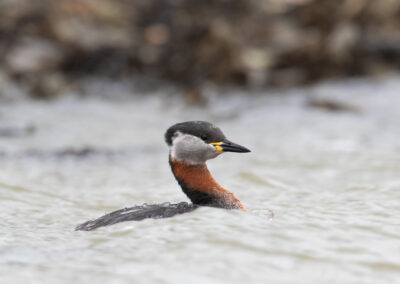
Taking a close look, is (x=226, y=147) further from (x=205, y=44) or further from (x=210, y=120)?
(x=205, y=44)

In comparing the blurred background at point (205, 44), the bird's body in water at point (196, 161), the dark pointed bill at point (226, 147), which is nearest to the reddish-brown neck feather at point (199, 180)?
the bird's body in water at point (196, 161)

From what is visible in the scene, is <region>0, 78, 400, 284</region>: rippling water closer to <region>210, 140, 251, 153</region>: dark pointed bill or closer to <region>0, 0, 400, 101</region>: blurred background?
<region>210, 140, 251, 153</region>: dark pointed bill

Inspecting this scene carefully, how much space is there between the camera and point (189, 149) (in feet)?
17.0

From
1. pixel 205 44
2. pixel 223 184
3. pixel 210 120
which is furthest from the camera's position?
pixel 205 44

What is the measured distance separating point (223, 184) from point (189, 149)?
2287mm

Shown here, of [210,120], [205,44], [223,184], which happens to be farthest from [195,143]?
[205,44]

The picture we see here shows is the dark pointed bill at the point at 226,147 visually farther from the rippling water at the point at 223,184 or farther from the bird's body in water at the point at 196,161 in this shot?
the rippling water at the point at 223,184

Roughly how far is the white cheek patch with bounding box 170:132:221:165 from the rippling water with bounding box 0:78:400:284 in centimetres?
47

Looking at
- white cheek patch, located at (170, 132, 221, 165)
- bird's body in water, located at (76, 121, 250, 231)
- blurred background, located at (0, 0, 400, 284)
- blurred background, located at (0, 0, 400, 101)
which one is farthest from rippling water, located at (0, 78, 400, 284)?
blurred background, located at (0, 0, 400, 101)

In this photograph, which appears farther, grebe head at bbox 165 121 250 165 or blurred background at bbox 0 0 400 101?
blurred background at bbox 0 0 400 101

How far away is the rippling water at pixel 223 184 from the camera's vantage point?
4.03 metres

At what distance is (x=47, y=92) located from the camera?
45.0ft

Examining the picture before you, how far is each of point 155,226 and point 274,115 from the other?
7.91 metres

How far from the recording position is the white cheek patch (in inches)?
203
